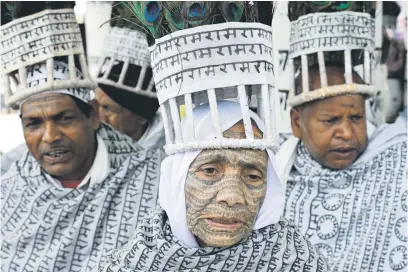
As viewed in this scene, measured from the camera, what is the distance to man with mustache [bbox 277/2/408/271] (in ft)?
15.6

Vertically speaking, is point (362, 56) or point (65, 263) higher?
point (362, 56)

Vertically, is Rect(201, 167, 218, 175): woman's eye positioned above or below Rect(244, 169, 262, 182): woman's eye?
above

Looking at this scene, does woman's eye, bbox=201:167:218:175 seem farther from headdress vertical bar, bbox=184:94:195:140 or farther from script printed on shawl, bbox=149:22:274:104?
script printed on shawl, bbox=149:22:274:104

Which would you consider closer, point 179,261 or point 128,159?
point 179,261

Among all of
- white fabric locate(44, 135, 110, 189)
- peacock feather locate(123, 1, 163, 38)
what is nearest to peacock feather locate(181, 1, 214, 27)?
peacock feather locate(123, 1, 163, 38)

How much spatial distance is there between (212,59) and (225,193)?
504 millimetres

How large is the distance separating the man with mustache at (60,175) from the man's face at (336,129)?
96cm

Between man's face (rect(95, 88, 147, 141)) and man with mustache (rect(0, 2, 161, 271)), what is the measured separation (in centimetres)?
116

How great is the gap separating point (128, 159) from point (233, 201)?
6.66ft

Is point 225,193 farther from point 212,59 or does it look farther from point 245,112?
point 212,59

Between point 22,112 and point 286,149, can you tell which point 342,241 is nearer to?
point 286,149

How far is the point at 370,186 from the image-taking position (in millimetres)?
4910

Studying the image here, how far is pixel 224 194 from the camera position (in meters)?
3.13

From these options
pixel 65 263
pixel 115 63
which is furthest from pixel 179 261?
pixel 115 63
